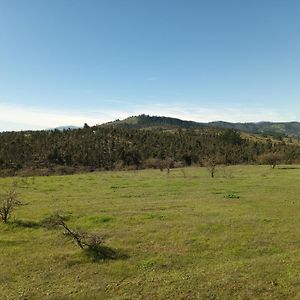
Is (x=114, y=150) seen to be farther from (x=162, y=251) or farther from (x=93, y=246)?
(x=162, y=251)

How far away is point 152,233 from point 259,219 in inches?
331

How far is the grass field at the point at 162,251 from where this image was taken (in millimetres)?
16734

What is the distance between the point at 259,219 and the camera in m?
28.0

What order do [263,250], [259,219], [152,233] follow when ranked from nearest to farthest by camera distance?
[263,250] → [152,233] → [259,219]

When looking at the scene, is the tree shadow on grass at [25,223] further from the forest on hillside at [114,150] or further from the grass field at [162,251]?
the forest on hillside at [114,150]

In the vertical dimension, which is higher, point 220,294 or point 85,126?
point 85,126

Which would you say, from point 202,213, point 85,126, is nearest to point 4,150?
point 85,126

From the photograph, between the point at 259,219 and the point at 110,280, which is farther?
the point at 259,219

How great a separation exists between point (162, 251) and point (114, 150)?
112 meters

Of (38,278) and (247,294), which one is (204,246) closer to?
(247,294)

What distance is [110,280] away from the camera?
17719 mm

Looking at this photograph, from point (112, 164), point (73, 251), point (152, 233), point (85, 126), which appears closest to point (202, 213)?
point (152, 233)

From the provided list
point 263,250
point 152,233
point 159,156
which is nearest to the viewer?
point 263,250

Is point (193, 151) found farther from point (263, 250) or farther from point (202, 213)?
point (263, 250)
